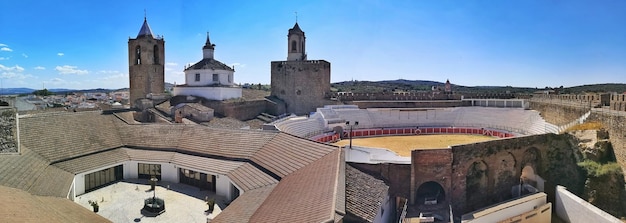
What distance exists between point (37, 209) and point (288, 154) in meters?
8.75

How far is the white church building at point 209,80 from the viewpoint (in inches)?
1202

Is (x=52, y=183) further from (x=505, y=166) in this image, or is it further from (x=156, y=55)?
(x=505, y=166)

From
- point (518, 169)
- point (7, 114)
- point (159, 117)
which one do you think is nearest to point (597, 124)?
point (518, 169)

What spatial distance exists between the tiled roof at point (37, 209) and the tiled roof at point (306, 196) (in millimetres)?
4977

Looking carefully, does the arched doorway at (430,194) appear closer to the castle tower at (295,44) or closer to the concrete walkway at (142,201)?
the concrete walkway at (142,201)

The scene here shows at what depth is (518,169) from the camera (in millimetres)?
23234

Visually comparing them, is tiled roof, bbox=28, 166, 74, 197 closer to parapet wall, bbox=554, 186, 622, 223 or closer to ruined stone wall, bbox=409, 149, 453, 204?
ruined stone wall, bbox=409, 149, 453, 204

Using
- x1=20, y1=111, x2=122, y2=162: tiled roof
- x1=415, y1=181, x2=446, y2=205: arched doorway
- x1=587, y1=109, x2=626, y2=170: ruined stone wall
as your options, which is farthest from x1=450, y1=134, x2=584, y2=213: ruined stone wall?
x1=20, y1=111, x2=122, y2=162: tiled roof

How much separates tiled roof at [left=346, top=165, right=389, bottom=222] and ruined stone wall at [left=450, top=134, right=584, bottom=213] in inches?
267

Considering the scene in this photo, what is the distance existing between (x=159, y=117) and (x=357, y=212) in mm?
18728

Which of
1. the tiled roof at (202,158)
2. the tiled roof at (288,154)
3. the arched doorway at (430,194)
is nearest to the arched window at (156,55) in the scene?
the tiled roof at (202,158)

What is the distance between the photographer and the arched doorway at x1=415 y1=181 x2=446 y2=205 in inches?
765

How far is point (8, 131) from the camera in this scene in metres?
15.1

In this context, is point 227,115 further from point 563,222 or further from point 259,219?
point 563,222
